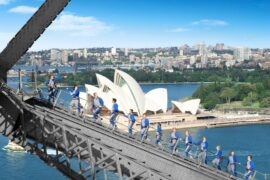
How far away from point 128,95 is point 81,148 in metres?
27.6

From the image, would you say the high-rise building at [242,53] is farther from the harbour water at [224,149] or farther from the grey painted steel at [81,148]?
the grey painted steel at [81,148]

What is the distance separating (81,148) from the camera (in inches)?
153

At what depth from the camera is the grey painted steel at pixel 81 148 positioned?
3710mm

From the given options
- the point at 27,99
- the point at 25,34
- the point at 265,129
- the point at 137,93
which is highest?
the point at 25,34

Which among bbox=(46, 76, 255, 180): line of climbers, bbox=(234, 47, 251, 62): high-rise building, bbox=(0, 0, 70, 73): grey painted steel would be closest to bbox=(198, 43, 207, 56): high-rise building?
bbox=(234, 47, 251, 62): high-rise building

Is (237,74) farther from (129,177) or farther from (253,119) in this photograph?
(129,177)

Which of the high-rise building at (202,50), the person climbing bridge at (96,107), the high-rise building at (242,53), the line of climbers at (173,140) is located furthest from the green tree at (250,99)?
the high-rise building at (202,50)

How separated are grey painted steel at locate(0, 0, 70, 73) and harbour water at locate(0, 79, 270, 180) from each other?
538cm

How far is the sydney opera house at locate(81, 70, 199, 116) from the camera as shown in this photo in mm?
30484

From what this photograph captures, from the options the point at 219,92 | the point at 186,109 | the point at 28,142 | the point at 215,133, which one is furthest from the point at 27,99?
the point at 219,92

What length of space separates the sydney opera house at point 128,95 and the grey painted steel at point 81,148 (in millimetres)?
25558

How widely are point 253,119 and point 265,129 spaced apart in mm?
3713

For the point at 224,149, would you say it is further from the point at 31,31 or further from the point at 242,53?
the point at 242,53

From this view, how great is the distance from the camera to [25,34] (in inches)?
158
